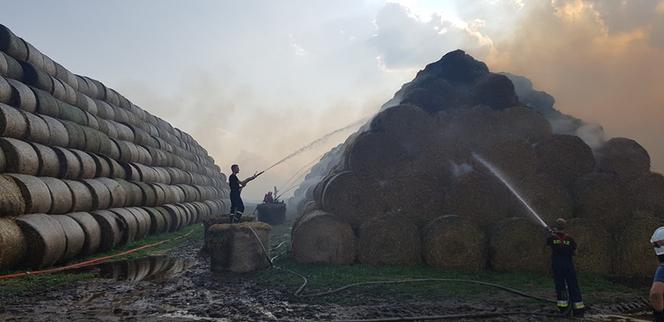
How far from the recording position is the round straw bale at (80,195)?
38.7 feet

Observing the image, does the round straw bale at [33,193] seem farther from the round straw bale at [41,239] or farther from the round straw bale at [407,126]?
the round straw bale at [407,126]

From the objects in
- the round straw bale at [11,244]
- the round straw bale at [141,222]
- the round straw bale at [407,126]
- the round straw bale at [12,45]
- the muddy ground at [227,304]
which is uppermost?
the round straw bale at [12,45]

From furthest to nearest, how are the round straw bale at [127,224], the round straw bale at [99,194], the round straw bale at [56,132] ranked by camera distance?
1. the round straw bale at [127,224]
2. the round straw bale at [99,194]
3. the round straw bale at [56,132]

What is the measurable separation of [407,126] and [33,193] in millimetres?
9182

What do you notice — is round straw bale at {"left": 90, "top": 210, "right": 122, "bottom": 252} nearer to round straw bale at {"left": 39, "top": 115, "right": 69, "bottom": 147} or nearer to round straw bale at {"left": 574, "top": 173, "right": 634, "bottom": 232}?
round straw bale at {"left": 39, "top": 115, "right": 69, "bottom": 147}

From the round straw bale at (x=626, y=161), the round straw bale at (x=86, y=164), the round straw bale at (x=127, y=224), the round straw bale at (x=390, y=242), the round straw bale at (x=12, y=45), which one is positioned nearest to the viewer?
the round straw bale at (x=390, y=242)

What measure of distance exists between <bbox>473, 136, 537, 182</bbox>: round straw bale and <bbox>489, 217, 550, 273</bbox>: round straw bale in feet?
4.43

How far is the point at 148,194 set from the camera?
1709 centimetres

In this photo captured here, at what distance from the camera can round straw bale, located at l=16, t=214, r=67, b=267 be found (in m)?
9.24

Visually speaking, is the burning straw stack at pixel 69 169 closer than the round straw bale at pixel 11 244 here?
No

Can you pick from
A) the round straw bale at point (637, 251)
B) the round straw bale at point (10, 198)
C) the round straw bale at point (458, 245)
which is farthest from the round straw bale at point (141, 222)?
the round straw bale at point (637, 251)

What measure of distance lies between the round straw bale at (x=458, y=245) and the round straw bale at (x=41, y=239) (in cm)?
833

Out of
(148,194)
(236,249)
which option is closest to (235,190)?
(236,249)

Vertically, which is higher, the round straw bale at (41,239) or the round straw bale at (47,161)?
the round straw bale at (47,161)
